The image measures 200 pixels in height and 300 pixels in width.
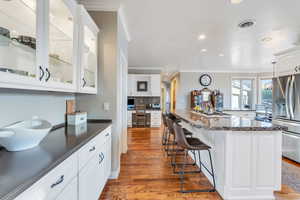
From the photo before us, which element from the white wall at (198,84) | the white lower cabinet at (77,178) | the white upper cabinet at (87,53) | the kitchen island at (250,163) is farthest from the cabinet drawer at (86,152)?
the white wall at (198,84)

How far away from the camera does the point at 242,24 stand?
2637mm

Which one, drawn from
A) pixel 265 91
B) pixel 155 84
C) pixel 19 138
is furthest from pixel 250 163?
pixel 265 91

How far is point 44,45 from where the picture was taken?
1214 mm

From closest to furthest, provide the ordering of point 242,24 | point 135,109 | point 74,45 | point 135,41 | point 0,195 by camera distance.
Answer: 1. point 0,195
2. point 74,45
3. point 242,24
4. point 135,41
5. point 135,109

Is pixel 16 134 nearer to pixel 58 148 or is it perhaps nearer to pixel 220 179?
pixel 58 148

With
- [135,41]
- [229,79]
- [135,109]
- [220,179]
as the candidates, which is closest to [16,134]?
[220,179]

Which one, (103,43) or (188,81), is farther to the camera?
(188,81)

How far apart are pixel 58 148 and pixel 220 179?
1.95 m

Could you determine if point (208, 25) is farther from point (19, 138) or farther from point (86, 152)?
point (19, 138)

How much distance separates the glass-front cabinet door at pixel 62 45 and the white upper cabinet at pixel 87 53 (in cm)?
9

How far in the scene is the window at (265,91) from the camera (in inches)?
249

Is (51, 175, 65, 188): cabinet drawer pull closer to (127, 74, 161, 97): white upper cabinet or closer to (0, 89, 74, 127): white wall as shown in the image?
(0, 89, 74, 127): white wall

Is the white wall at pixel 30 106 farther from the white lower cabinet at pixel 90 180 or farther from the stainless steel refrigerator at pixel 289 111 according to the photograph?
the stainless steel refrigerator at pixel 289 111

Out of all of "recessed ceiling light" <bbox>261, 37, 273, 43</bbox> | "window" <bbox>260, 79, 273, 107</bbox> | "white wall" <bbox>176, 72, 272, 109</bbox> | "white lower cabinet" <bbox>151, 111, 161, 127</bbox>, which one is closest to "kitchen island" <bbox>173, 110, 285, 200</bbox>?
"recessed ceiling light" <bbox>261, 37, 273, 43</bbox>
